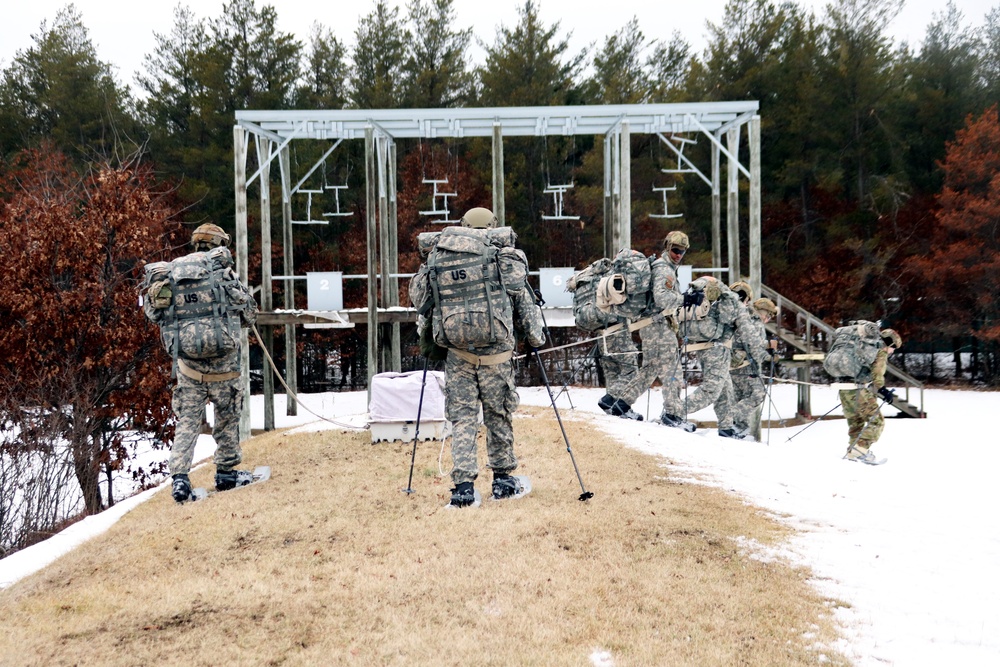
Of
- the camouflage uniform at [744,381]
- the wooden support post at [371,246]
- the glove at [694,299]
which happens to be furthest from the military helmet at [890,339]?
the wooden support post at [371,246]

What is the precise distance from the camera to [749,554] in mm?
5695

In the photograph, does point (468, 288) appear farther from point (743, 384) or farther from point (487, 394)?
point (743, 384)

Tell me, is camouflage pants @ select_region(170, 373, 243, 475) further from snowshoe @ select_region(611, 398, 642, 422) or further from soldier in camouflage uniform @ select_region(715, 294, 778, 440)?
soldier in camouflage uniform @ select_region(715, 294, 778, 440)

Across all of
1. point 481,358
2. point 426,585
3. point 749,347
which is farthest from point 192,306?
point 749,347

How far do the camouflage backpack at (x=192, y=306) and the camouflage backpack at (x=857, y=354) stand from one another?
26.4 ft

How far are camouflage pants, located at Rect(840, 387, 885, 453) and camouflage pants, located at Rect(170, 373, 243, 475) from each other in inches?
318

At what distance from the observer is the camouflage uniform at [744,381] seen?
11.7 meters

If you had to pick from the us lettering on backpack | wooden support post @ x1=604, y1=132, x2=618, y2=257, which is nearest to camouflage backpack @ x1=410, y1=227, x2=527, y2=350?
the us lettering on backpack

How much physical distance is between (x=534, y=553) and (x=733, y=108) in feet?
36.5

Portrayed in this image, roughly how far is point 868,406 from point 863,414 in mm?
132

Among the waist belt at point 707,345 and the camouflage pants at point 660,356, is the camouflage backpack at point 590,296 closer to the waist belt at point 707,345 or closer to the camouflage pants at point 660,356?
the camouflage pants at point 660,356

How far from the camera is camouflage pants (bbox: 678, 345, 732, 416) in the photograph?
439 inches

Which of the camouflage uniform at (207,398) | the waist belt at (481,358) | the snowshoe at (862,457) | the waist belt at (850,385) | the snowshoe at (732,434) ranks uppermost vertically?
the waist belt at (481,358)

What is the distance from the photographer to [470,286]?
21.6 feet
